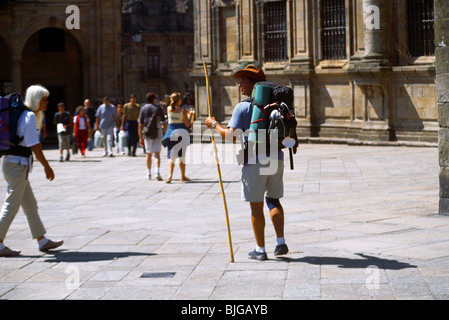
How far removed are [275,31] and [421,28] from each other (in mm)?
5393

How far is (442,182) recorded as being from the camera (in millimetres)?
11625

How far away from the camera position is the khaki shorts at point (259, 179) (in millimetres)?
8703

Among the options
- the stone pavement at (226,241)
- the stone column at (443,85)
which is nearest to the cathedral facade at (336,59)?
the stone pavement at (226,241)

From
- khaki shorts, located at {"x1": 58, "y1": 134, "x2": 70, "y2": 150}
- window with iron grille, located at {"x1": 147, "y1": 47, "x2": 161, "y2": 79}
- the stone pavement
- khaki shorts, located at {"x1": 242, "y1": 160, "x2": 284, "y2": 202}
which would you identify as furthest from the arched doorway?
window with iron grille, located at {"x1": 147, "y1": 47, "x2": 161, "y2": 79}

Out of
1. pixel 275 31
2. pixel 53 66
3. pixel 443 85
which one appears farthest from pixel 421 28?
pixel 53 66

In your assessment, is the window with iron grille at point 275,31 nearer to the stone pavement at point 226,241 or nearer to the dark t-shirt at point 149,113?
the dark t-shirt at point 149,113

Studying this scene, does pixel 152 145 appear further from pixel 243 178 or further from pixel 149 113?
pixel 243 178

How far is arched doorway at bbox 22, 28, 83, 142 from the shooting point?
40.5 meters

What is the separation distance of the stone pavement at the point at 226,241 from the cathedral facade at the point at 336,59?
5776 mm

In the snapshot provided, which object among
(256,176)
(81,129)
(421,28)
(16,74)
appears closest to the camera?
(256,176)

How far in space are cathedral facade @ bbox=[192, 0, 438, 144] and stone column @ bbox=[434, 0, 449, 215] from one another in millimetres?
10446

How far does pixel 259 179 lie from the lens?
28.6ft

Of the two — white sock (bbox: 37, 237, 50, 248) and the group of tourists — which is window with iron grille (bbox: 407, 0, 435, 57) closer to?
the group of tourists
